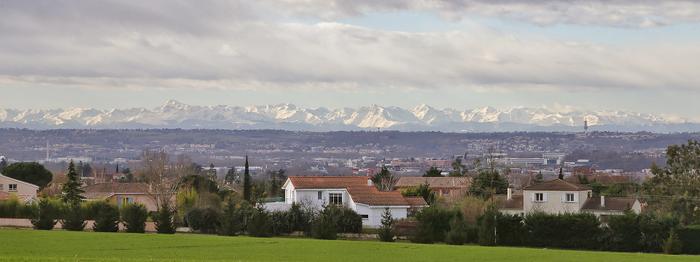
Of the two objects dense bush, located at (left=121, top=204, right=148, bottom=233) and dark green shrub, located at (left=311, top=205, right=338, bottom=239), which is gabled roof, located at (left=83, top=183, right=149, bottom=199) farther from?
dark green shrub, located at (left=311, top=205, right=338, bottom=239)

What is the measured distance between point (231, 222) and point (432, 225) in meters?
12.8

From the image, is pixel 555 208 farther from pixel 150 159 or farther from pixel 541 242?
pixel 150 159

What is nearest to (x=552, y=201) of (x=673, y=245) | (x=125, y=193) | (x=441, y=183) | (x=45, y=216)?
(x=673, y=245)

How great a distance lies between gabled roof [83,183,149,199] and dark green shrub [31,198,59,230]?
3358 centimetres

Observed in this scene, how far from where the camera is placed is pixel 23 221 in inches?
2968

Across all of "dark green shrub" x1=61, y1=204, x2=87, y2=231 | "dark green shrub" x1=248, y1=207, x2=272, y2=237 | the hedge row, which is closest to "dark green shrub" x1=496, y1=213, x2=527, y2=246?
the hedge row

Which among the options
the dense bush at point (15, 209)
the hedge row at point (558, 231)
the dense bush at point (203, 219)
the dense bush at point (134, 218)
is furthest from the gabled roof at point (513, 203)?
the dense bush at point (15, 209)

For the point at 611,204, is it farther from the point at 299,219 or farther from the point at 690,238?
the point at 299,219

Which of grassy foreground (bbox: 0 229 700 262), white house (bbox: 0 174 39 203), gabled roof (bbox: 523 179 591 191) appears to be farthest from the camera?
white house (bbox: 0 174 39 203)

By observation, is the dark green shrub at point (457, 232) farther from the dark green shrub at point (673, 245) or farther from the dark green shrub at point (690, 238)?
the dark green shrub at point (690, 238)

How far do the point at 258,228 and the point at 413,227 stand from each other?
9814mm

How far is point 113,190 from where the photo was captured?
363 feet

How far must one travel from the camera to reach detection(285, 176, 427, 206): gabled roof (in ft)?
280

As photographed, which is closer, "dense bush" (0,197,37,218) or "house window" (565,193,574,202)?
"dense bush" (0,197,37,218)
